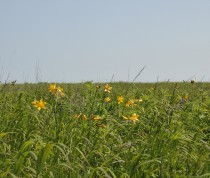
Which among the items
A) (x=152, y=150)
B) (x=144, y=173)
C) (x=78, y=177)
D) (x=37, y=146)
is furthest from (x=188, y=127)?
(x=78, y=177)

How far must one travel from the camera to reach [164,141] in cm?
290

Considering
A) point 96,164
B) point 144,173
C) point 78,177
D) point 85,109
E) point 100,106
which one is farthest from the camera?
point 100,106

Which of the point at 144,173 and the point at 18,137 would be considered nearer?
the point at 144,173

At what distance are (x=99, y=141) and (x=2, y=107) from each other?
151cm

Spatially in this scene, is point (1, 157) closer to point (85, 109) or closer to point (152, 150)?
point (152, 150)

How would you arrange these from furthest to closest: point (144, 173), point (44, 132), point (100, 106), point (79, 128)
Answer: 1. point (100, 106)
2. point (79, 128)
3. point (44, 132)
4. point (144, 173)

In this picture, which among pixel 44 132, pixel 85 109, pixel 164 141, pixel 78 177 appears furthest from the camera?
pixel 85 109

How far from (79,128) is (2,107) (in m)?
1.16

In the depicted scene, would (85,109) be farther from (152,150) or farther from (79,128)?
(152,150)

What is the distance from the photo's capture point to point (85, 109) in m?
4.02

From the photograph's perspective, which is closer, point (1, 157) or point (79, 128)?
point (1, 157)

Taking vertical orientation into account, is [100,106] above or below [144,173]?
above

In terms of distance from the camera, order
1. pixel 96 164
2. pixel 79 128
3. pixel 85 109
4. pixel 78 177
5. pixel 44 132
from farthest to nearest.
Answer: pixel 85 109, pixel 79 128, pixel 44 132, pixel 96 164, pixel 78 177

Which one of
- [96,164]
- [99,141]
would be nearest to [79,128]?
[99,141]
